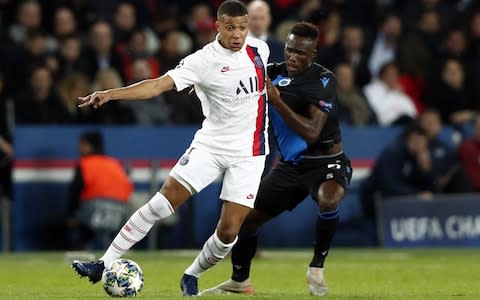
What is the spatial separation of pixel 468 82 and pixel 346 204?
2766mm

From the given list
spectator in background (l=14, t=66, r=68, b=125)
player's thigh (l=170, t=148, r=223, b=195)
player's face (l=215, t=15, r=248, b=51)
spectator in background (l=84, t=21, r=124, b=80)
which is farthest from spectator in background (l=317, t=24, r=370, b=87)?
player's thigh (l=170, t=148, r=223, b=195)

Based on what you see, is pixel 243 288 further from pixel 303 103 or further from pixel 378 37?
pixel 378 37

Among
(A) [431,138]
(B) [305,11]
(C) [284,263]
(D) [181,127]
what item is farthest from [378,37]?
(C) [284,263]

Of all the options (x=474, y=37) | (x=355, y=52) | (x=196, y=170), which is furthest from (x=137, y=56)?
(x=196, y=170)

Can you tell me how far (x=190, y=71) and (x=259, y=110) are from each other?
661 mm

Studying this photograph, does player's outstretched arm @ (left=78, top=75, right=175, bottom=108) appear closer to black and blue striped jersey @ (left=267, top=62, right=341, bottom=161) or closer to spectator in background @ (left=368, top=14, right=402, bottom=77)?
black and blue striped jersey @ (left=267, top=62, right=341, bottom=161)

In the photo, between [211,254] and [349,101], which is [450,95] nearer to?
[349,101]

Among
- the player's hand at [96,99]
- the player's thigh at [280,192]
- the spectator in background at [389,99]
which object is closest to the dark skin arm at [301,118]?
the player's thigh at [280,192]

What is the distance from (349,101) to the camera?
18422 millimetres

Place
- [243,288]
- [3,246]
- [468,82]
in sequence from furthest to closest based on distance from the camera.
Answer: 1. [468,82]
2. [3,246]
3. [243,288]

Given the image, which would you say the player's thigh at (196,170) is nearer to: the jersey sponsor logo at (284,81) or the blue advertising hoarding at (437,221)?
the jersey sponsor logo at (284,81)

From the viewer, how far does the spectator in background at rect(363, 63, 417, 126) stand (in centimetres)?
1862

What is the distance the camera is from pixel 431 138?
18.1 m

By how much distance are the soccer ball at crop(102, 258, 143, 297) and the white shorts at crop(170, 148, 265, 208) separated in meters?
0.76
